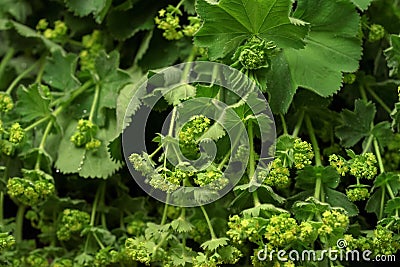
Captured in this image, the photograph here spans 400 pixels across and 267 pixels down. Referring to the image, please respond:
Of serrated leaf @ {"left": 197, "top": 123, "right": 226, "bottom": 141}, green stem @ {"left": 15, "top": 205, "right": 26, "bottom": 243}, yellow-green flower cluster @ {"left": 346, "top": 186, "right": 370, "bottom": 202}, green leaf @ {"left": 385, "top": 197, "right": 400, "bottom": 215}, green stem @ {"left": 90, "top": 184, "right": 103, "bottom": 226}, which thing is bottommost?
green stem @ {"left": 15, "top": 205, "right": 26, "bottom": 243}

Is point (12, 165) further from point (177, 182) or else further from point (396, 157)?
point (396, 157)

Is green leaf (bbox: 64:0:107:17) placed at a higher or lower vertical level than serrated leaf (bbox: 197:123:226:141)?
higher

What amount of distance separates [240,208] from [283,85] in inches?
7.4

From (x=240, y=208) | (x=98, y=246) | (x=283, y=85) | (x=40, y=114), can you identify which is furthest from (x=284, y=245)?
(x=40, y=114)

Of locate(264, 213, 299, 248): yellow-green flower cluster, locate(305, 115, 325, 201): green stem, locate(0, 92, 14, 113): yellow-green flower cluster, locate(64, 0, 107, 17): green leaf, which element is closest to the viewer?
locate(264, 213, 299, 248): yellow-green flower cluster

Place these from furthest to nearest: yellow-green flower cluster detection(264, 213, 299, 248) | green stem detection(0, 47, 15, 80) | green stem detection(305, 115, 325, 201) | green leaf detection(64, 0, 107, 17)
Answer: green stem detection(0, 47, 15, 80) < green leaf detection(64, 0, 107, 17) < green stem detection(305, 115, 325, 201) < yellow-green flower cluster detection(264, 213, 299, 248)

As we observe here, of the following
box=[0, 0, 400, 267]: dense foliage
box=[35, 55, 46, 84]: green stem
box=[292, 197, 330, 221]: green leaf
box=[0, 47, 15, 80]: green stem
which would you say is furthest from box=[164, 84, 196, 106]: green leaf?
box=[0, 47, 15, 80]: green stem

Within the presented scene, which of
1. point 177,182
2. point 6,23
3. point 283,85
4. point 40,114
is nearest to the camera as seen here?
point 177,182

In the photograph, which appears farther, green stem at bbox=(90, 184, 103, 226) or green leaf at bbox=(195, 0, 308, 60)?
green stem at bbox=(90, 184, 103, 226)

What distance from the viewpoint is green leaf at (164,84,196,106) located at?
0.90 m

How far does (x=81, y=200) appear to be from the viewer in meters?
1.06

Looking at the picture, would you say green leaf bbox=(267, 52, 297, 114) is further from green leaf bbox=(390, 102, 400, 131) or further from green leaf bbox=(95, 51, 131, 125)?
green leaf bbox=(95, 51, 131, 125)

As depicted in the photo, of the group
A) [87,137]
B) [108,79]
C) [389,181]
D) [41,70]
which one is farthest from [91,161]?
[389,181]

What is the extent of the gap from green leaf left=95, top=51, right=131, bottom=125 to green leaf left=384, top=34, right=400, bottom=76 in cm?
41
